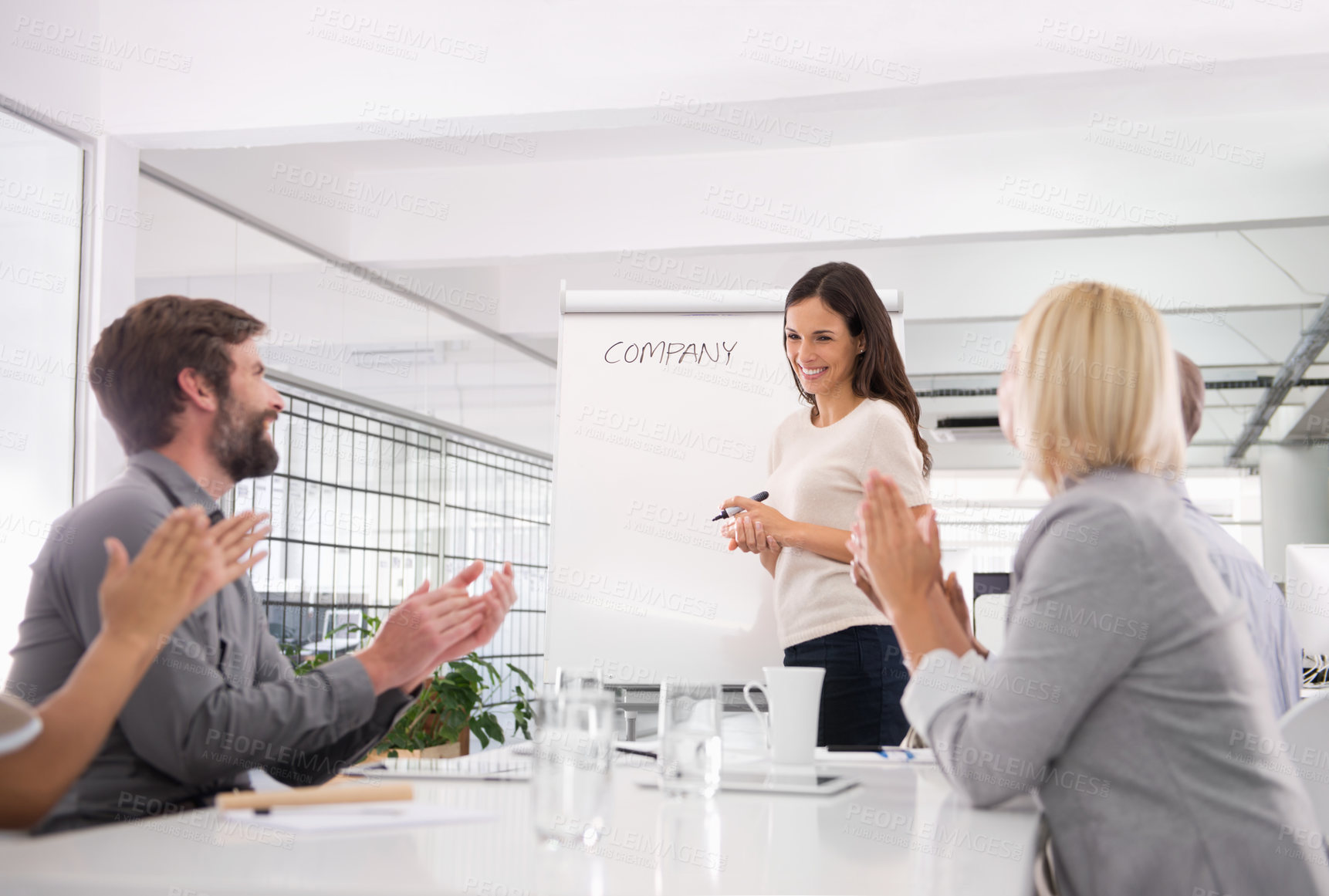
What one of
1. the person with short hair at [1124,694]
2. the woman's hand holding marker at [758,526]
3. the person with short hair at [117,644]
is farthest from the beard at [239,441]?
the woman's hand holding marker at [758,526]

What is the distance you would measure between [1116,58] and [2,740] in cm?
329

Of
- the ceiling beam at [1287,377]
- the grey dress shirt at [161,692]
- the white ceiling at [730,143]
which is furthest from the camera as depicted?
the ceiling beam at [1287,377]

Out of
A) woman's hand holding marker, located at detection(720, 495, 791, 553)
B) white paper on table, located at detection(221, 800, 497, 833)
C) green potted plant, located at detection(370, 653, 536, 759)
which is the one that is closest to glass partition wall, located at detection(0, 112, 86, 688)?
green potted plant, located at detection(370, 653, 536, 759)

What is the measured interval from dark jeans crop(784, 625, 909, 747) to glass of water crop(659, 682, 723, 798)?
0.91 meters

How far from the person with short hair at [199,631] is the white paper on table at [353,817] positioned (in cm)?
16

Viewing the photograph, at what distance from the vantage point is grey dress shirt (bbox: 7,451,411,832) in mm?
1174

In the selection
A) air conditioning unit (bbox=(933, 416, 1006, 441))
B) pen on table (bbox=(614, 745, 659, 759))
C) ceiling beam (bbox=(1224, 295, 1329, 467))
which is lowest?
pen on table (bbox=(614, 745, 659, 759))

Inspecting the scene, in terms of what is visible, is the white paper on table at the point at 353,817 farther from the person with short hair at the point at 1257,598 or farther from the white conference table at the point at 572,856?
the person with short hair at the point at 1257,598

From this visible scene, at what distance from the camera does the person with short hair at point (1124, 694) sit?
1038 millimetres

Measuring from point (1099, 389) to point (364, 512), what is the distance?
5239 millimetres

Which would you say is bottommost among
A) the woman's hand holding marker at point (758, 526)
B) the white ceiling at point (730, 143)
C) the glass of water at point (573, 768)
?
the glass of water at point (573, 768)

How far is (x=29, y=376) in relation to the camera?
11.7 feet

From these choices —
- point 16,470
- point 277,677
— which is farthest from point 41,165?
point 277,677

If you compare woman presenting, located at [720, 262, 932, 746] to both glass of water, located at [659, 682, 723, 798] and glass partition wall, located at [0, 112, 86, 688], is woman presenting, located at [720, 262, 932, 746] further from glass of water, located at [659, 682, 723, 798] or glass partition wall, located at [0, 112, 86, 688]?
glass partition wall, located at [0, 112, 86, 688]
